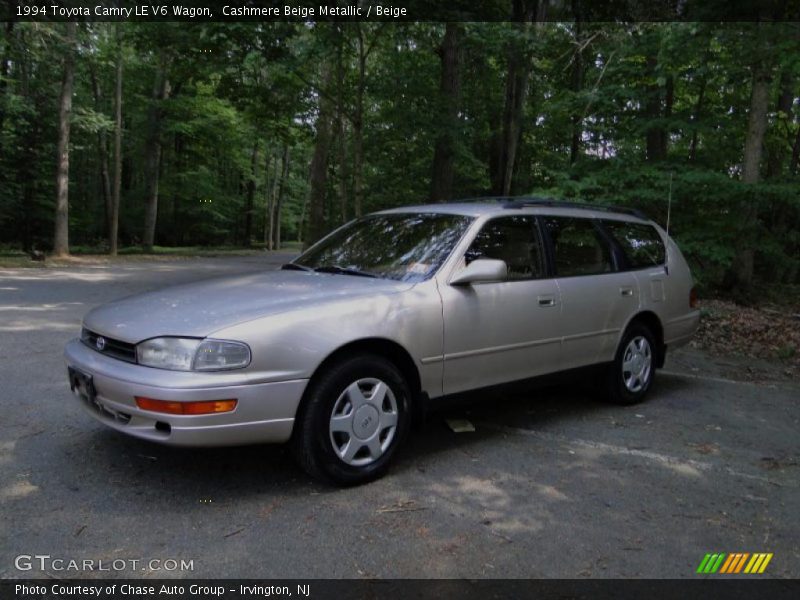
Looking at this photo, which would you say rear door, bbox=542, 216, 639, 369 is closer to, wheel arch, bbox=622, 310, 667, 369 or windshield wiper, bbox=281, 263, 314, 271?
wheel arch, bbox=622, 310, 667, 369

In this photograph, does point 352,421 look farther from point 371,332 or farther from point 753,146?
point 753,146

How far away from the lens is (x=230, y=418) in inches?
122

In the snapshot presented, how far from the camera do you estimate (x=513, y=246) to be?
454 centimetres

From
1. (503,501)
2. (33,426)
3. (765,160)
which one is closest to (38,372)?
(33,426)

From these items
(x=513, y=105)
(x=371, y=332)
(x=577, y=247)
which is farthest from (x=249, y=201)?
(x=371, y=332)

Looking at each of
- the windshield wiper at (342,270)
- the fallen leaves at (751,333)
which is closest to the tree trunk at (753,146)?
the fallen leaves at (751,333)

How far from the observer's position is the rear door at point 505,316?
13.1ft

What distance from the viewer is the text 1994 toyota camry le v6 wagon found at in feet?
10.3

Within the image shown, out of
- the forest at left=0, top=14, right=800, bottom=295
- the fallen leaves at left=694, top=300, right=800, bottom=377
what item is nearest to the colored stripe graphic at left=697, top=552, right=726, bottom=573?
the fallen leaves at left=694, top=300, right=800, bottom=377

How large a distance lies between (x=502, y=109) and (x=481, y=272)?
16.4m

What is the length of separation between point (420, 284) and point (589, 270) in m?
1.87

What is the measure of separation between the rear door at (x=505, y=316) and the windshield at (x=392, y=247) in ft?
0.67

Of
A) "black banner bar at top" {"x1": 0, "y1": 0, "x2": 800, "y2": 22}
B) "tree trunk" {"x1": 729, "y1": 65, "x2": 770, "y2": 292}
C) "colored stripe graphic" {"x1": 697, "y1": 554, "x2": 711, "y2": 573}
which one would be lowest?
"colored stripe graphic" {"x1": 697, "y1": 554, "x2": 711, "y2": 573}
